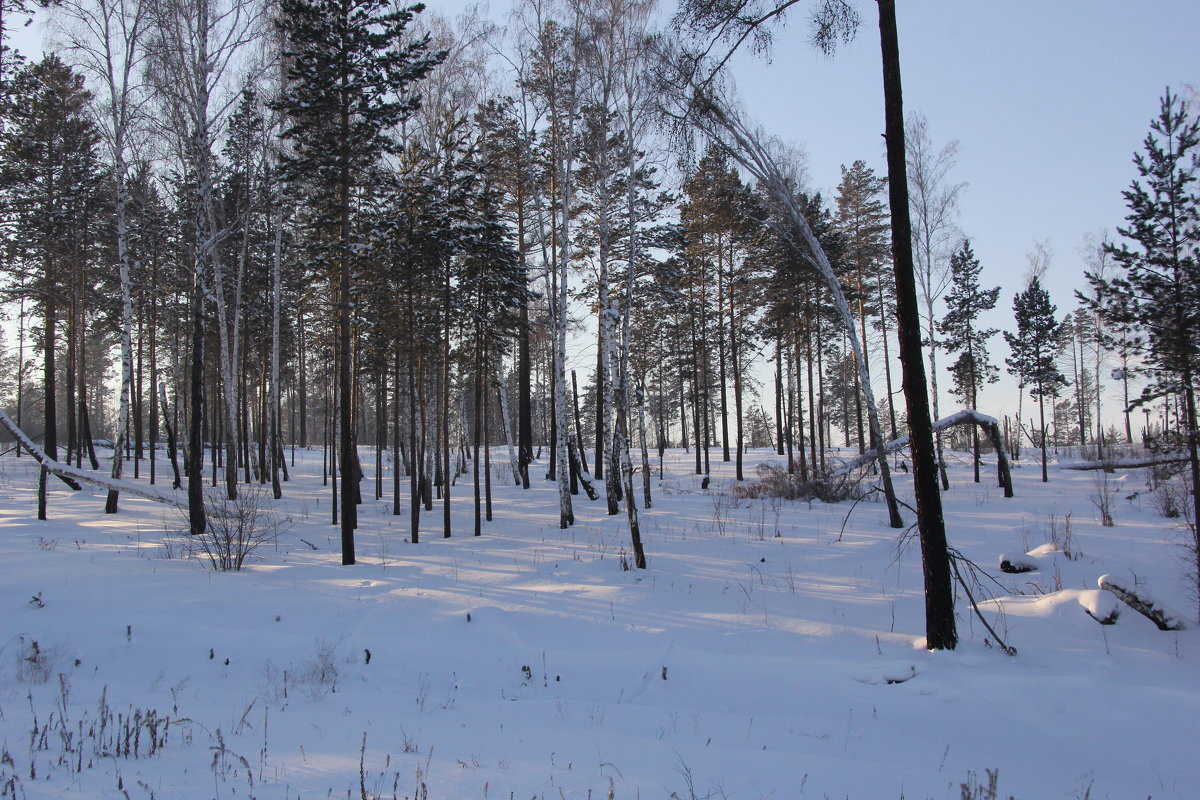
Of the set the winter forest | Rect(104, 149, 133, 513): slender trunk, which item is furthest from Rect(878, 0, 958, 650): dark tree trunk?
Rect(104, 149, 133, 513): slender trunk

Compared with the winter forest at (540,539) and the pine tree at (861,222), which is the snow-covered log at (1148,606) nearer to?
the winter forest at (540,539)

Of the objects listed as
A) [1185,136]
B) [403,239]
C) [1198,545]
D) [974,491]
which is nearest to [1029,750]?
[1198,545]

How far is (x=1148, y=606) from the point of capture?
7250mm

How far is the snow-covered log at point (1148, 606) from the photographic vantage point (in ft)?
23.4

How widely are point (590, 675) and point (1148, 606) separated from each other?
275 inches

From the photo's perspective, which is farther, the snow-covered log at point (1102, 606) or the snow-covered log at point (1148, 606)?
the snow-covered log at point (1102, 606)

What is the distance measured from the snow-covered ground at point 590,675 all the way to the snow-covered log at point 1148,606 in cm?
24

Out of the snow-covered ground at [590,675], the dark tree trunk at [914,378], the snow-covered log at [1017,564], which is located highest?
the dark tree trunk at [914,378]

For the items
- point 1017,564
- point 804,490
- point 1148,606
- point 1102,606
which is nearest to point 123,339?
point 804,490

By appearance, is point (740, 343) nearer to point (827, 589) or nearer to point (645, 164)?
point (645, 164)

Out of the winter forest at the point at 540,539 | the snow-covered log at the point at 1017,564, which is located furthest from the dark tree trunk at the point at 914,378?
the snow-covered log at the point at 1017,564

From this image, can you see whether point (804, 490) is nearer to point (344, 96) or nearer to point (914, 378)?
Result: point (914, 378)

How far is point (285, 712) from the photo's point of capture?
5832 mm

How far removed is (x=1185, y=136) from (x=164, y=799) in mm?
18856
